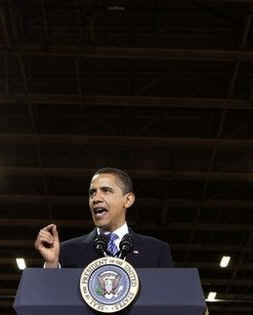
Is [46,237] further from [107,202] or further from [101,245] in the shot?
[107,202]

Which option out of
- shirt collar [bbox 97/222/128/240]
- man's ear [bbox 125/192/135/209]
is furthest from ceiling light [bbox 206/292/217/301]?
shirt collar [bbox 97/222/128/240]

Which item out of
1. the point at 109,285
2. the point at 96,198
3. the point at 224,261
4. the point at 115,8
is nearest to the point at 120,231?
the point at 96,198

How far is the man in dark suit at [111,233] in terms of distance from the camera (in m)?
1.83

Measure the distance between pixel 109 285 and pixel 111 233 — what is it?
1.67ft

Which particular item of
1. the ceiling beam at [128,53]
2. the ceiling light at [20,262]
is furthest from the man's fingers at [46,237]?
the ceiling light at [20,262]

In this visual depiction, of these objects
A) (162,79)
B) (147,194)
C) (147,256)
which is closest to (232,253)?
(147,194)

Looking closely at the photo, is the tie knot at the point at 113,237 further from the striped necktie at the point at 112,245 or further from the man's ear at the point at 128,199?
the man's ear at the point at 128,199

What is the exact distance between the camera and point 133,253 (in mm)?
1808

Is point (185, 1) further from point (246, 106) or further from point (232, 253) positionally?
point (232, 253)

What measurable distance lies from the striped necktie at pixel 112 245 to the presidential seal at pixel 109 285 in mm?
300

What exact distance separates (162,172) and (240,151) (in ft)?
4.76

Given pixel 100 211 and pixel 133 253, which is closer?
pixel 133 253

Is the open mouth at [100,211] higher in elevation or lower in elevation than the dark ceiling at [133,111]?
lower

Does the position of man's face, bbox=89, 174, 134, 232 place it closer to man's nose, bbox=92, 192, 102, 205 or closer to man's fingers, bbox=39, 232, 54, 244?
man's nose, bbox=92, 192, 102, 205
